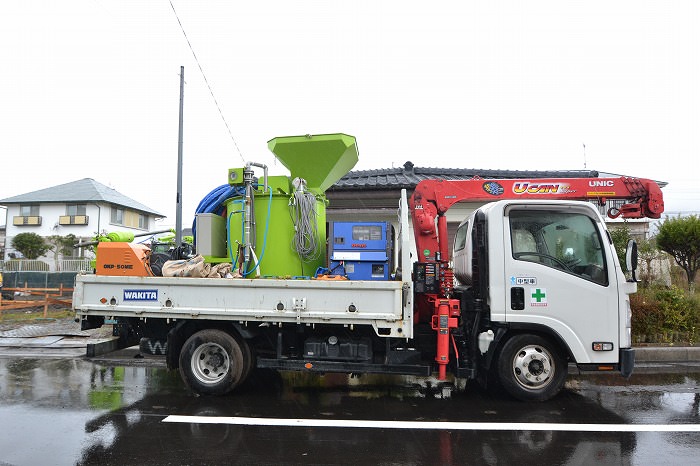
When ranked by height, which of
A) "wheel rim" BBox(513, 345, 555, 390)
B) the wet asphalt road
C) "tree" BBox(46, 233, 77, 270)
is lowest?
the wet asphalt road

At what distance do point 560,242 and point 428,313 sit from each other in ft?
5.94

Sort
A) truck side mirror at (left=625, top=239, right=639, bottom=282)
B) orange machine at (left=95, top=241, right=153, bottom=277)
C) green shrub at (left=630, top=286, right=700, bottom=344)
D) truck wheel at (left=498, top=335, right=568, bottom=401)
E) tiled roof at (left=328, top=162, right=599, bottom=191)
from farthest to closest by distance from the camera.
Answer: tiled roof at (left=328, top=162, right=599, bottom=191), green shrub at (left=630, top=286, right=700, bottom=344), orange machine at (left=95, top=241, right=153, bottom=277), truck wheel at (left=498, top=335, right=568, bottom=401), truck side mirror at (left=625, top=239, right=639, bottom=282)

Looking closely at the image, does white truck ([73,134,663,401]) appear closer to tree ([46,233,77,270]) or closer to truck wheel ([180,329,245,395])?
truck wheel ([180,329,245,395])

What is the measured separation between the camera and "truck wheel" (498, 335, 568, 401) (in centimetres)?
529

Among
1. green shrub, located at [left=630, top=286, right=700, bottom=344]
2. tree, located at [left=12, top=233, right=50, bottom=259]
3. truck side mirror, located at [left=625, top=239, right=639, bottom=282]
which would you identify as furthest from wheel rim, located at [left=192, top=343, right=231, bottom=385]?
tree, located at [left=12, top=233, right=50, bottom=259]

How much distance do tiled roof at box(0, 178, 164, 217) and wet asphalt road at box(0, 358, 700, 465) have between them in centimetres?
3741

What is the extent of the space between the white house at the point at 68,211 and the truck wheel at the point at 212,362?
37470 millimetres

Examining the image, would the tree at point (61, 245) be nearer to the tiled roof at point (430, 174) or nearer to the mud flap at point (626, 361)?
the tiled roof at point (430, 174)

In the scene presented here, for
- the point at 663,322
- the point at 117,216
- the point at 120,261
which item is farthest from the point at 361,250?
the point at 117,216

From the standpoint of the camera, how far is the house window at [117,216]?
1582 inches

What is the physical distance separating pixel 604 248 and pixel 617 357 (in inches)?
49.5

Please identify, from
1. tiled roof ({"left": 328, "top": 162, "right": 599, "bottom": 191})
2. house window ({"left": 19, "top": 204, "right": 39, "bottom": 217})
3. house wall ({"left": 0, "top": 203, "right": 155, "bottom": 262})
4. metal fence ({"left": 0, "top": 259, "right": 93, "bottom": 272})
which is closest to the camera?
tiled roof ({"left": 328, "top": 162, "right": 599, "bottom": 191})

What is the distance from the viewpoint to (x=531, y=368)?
17.5 ft

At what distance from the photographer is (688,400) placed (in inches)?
218
